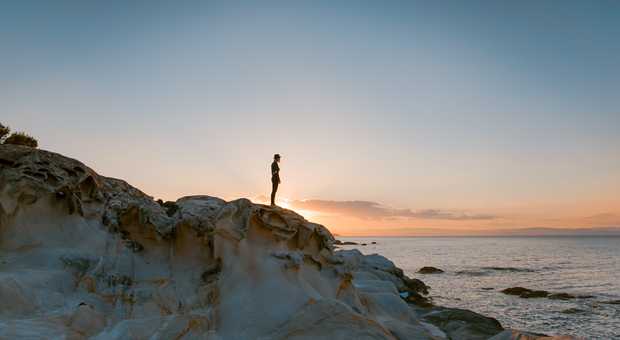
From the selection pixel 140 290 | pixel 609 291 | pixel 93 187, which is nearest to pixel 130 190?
pixel 93 187

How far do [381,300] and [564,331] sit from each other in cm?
997

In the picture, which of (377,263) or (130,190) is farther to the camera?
(377,263)

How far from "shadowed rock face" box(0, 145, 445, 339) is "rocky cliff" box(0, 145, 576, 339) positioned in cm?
3

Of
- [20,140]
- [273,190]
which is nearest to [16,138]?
[20,140]

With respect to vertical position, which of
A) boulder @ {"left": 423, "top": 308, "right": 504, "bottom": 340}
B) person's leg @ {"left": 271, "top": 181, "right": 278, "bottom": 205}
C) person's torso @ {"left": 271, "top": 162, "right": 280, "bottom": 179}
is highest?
person's torso @ {"left": 271, "top": 162, "right": 280, "bottom": 179}

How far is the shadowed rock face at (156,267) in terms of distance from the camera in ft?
30.0

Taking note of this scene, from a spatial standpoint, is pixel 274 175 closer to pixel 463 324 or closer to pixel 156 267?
pixel 156 267

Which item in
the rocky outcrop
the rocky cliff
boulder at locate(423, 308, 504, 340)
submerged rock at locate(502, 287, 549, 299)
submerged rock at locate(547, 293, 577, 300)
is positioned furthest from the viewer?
submerged rock at locate(502, 287, 549, 299)

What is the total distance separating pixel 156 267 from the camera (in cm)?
1174

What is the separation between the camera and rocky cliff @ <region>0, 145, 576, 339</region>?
912 centimetres

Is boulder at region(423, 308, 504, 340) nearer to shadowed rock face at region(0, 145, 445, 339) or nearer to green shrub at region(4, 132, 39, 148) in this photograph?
shadowed rock face at region(0, 145, 445, 339)

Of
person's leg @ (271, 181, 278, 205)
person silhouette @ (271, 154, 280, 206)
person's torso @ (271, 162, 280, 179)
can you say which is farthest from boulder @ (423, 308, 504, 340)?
person's torso @ (271, 162, 280, 179)

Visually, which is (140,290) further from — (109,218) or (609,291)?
(609,291)

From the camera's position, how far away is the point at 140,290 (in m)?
10.9
